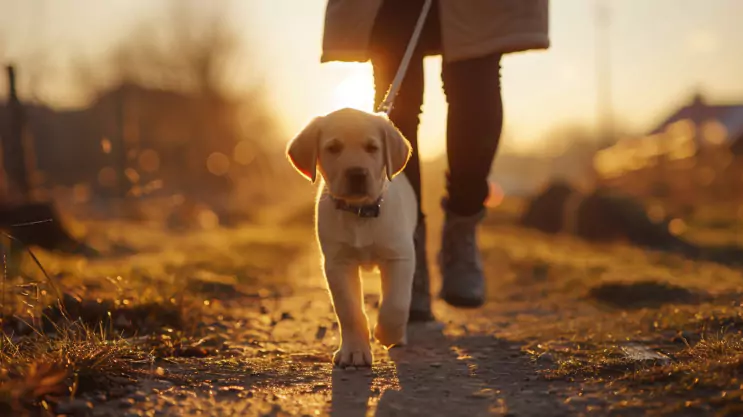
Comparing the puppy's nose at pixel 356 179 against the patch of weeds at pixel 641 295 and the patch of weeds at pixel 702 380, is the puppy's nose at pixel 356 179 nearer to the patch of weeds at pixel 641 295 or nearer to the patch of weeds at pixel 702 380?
the patch of weeds at pixel 702 380

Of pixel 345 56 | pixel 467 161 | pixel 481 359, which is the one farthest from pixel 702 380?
pixel 345 56

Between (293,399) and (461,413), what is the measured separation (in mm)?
537

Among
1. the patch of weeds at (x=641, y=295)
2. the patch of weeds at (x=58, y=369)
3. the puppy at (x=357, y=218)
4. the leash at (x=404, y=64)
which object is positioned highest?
the leash at (x=404, y=64)

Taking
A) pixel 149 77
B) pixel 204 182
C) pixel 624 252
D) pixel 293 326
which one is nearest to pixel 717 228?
pixel 624 252

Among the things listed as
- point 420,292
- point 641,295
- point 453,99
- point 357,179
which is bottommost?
point 641,295

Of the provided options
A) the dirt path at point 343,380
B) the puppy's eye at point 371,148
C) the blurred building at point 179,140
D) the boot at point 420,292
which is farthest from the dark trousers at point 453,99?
the blurred building at point 179,140

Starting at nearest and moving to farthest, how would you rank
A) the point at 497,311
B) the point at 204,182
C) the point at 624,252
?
the point at 497,311 → the point at 624,252 → the point at 204,182

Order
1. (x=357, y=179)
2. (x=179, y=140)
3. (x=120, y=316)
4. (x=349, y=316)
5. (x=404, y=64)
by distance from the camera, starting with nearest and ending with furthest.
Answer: (x=357, y=179), (x=349, y=316), (x=120, y=316), (x=404, y=64), (x=179, y=140)

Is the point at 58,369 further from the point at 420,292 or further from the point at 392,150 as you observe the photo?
the point at 420,292

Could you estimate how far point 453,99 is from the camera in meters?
3.73

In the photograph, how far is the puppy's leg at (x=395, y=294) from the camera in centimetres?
301

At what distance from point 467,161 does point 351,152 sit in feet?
3.35

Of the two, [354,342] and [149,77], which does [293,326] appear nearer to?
[354,342]

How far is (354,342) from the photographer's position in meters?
2.93
